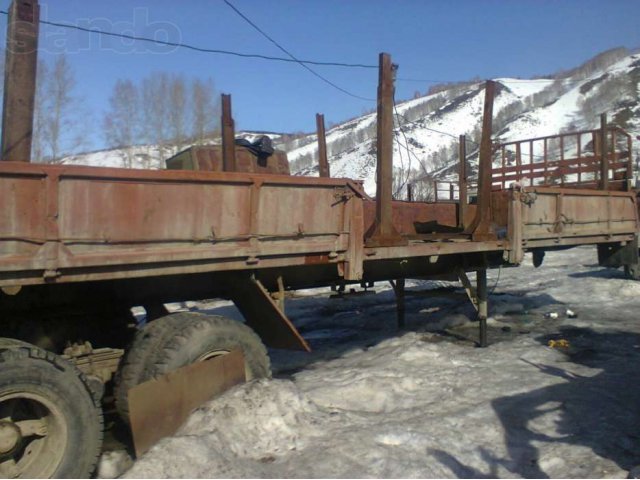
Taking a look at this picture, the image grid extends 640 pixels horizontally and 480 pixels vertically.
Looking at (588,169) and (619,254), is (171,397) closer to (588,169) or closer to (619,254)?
(619,254)

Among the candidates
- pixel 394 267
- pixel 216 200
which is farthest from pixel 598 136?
pixel 216 200

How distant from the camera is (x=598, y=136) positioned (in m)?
10.1

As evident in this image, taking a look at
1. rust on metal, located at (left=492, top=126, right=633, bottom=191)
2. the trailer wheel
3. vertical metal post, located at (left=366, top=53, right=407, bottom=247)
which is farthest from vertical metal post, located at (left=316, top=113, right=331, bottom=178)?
the trailer wheel

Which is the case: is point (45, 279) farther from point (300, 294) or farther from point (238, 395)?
point (300, 294)

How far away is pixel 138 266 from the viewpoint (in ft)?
10.8

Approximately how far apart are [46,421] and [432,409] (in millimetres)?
2944

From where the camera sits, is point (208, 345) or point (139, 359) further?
point (208, 345)

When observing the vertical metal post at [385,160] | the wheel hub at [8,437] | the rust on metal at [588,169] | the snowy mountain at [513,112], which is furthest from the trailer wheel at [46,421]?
the snowy mountain at [513,112]

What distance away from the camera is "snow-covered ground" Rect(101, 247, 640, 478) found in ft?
11.1

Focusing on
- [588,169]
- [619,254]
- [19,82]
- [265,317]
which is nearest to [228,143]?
[265,317]

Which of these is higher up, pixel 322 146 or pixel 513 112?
pixel 513 112

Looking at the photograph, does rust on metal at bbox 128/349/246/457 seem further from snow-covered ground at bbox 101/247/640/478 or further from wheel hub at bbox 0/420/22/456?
wheel hub at bbox 0/420/22/456

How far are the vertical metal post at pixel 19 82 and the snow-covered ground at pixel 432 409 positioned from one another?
2.11m

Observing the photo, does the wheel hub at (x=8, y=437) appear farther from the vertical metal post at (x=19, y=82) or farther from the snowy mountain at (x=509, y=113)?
the snowy mountain at (x=509, y=113)
